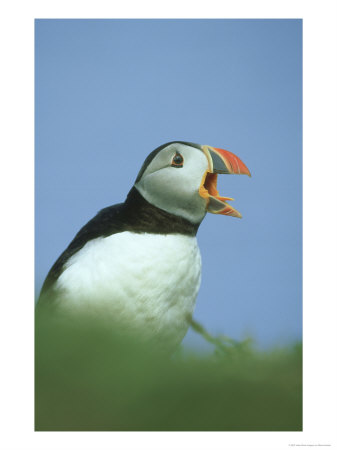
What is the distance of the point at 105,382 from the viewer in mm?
1763

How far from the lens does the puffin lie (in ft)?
7.30

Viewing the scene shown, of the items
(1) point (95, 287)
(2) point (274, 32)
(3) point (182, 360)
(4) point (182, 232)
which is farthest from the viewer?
(2) point (274, 32)

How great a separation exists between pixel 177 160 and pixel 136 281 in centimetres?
50

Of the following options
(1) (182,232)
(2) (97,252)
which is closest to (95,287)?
(2) (97,252)

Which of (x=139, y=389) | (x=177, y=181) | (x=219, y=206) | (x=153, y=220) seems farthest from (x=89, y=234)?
(x=139, y=389)

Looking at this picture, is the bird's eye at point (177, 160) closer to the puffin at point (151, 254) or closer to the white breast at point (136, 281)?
the puffin at point (151, 254)

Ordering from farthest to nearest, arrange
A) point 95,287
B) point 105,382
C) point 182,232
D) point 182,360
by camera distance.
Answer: point 182,232 < point 95,287 < point 182,360 < point 105,382

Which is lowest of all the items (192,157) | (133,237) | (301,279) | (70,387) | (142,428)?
(142,428)

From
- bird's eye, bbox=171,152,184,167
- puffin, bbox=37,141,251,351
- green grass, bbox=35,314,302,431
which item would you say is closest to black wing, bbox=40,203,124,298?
puffin, bbox=37,141,251,351

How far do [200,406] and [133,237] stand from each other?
2.46 feet

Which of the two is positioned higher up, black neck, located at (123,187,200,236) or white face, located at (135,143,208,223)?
white face, located at (135,143,208,223)

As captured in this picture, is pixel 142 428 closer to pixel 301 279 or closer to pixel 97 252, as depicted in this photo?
pixel 97 252

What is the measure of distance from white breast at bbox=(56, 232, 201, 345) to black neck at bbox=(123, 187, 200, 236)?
0.03 m

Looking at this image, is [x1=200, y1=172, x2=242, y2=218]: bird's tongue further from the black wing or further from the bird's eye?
the black wing
